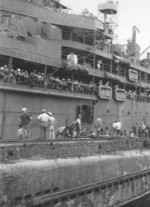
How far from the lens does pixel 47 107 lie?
18844 mm

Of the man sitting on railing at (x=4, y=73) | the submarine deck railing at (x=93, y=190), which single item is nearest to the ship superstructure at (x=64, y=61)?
the man sitting on railing at (x=4, y=73)

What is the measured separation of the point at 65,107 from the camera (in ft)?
66.0

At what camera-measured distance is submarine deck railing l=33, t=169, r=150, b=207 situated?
8688 millimetres

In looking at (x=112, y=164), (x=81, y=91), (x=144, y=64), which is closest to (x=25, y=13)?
(x=81, y=91)

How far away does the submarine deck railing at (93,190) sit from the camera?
28.5 ft

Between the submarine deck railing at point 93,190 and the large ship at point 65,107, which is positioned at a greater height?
the large ship at point 65,107

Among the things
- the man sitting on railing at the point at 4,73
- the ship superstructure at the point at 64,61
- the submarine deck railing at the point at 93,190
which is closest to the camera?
the submarine deck railing at the point at 93,190

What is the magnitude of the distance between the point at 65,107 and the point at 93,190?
10.0 meters

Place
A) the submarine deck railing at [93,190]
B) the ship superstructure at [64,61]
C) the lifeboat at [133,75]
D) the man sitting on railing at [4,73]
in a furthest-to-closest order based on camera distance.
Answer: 1. the lifeboat at [133,75]
2. the ship superstructure at [64,61]
3. the man sitting on railing at [4,73]
4. the submarine deck railing at [93,190]

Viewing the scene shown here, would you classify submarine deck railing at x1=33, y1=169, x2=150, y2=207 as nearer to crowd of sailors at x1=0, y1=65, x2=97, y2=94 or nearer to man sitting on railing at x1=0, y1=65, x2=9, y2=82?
crowd of sailors at x1=0, y1=65, x2=97, y2=94

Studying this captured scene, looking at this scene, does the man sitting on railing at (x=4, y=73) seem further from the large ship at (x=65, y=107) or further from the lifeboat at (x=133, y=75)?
the lifeboat at (x=133, y=75)

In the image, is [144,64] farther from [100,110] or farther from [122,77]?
[100,110]

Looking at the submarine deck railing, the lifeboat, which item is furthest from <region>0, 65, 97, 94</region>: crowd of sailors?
the submarine deck railing

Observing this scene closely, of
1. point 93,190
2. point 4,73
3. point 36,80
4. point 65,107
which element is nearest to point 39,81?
point 36,80
